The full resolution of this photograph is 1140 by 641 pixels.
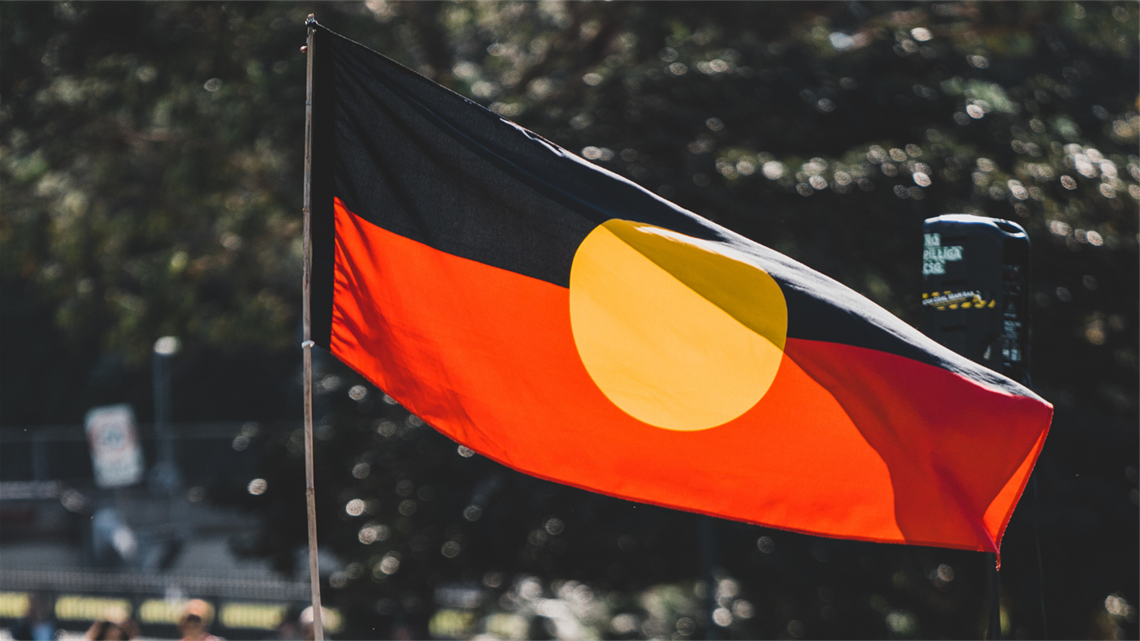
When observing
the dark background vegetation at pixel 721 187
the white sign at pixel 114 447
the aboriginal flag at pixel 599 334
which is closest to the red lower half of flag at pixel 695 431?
the aboriginal flag at pixel 599 334

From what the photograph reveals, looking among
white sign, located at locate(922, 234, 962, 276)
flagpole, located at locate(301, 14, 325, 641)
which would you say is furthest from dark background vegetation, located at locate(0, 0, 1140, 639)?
flagpole, located at locate(301, 14, 325, 641)

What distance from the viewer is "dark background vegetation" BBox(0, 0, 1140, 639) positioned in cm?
730

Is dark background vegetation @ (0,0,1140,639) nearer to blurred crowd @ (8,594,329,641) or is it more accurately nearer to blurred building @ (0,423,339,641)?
blurred crowd @ (8,594,329,641)

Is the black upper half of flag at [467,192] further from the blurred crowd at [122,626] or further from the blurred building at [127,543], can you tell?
the blurred building at [127,543]

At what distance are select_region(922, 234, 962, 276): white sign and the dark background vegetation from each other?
2360 mm

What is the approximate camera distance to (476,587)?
337 inches

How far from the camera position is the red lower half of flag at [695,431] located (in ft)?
11.3

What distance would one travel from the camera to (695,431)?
3.57 m

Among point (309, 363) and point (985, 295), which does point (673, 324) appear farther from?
point (985, 295)

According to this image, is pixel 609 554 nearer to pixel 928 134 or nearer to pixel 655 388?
pixel 928 134

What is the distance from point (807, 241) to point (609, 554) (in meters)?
2.86

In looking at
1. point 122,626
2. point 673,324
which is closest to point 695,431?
point 673,324

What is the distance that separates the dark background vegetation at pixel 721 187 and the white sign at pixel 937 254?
2360 millimetres

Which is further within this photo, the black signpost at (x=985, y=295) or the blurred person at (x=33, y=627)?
the blurred person at (x=33, y=627)
